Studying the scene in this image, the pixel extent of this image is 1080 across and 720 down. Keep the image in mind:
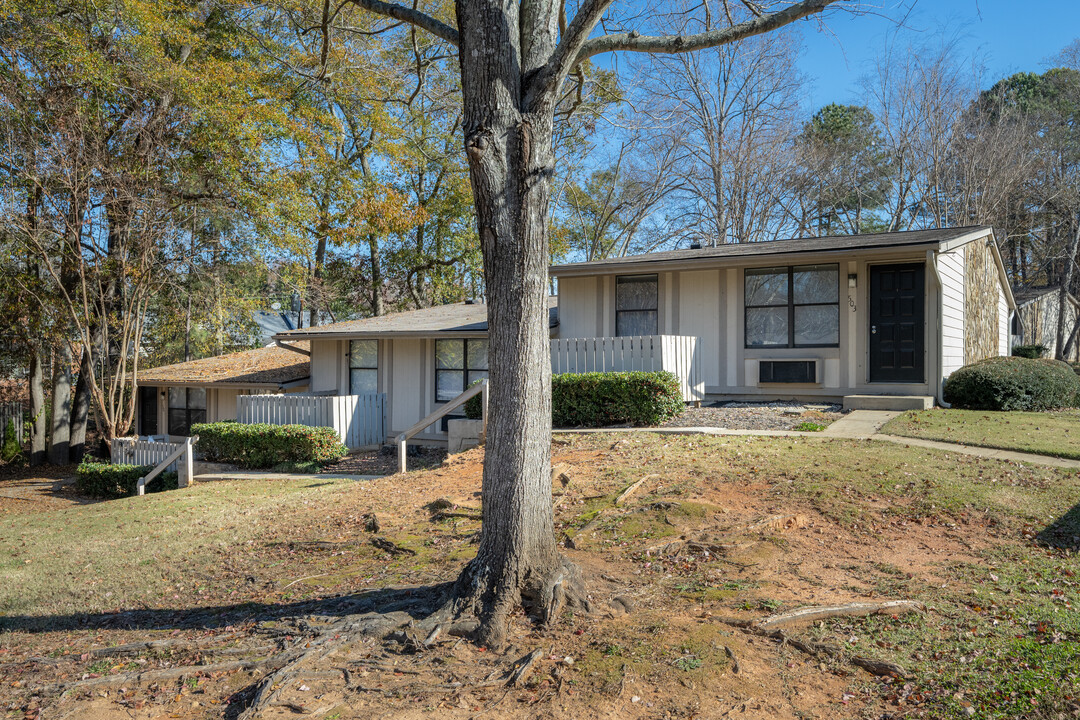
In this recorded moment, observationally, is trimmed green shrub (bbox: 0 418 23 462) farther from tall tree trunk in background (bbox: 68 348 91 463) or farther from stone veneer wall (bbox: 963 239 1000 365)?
stone veneer wall (bbox: 963 239 1000 365)

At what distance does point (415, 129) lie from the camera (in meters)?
27.4

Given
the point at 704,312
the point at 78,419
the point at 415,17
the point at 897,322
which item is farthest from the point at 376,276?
the point at 415,17

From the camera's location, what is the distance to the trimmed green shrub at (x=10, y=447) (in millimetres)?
23250

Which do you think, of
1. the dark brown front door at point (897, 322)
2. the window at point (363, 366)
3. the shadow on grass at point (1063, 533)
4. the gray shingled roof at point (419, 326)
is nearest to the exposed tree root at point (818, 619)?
the shadow on grass at point (1063, 533)

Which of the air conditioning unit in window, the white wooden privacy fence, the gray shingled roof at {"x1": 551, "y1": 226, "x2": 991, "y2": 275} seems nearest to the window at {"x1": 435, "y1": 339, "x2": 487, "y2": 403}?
the white wooden privacy fence

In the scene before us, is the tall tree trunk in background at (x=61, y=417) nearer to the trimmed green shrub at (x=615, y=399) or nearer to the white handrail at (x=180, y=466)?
the white handrail at (x=180, y=466)

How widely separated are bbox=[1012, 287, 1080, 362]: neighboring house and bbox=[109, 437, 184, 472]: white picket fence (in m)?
26.8

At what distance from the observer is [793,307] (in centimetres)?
1450

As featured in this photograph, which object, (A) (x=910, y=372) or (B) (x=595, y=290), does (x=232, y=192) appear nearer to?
(B) (x=595, y=290)

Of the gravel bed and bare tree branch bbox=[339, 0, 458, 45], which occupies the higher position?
bare tree branch bbox=[339, 0, 458, 45]

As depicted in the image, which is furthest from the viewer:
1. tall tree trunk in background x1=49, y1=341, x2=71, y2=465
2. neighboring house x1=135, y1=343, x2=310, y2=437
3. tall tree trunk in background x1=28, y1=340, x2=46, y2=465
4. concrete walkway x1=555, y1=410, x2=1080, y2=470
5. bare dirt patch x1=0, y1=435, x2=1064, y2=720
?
tall tree trunk in background x1=28, y1=340, x2=46, y2=465

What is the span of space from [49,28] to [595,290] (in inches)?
552

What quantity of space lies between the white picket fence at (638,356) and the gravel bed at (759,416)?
0.75 meters

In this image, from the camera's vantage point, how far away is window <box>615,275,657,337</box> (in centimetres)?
1585
